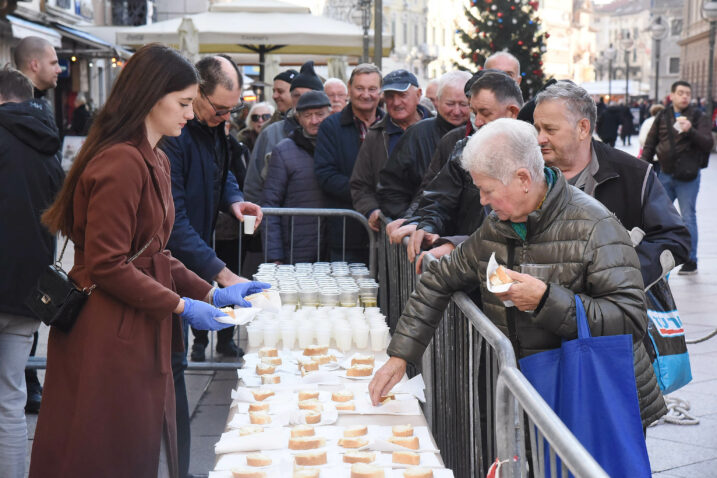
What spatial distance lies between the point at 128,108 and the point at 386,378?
1.40 meters

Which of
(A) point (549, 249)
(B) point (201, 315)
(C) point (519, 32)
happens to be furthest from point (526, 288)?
(C) point (519, 32)

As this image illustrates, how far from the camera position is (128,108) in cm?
356

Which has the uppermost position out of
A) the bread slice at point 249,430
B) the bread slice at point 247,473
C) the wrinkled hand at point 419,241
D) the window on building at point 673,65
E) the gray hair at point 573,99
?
the window on building at point 673,65

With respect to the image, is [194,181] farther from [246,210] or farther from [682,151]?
[682,151]

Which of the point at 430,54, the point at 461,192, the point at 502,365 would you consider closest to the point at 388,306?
the point at 461,192

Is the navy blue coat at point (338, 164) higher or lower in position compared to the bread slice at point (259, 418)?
higher

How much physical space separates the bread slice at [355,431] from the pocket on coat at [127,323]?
2.74 feet

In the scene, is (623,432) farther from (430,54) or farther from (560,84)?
(430,54)

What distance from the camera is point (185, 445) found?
15.7ft

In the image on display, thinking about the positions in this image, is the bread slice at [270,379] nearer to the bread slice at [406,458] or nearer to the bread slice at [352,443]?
the bread slice at [352,443]

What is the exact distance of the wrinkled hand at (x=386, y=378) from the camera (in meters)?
3.91

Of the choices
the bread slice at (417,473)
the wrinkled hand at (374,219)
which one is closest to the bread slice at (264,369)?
the bread slice at (417,473)

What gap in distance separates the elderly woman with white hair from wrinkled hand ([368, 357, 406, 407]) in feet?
1.68

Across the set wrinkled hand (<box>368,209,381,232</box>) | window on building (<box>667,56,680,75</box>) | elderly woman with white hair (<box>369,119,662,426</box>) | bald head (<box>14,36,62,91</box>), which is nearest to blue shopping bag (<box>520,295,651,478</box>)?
elderly woman with white hair (<box>369,119,662,426</box>)
